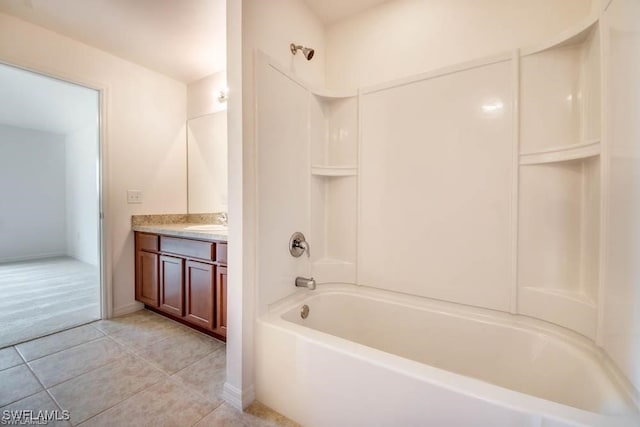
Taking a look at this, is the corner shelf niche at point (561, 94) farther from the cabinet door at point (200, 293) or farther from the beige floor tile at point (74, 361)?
the beige floor tile at point (74, 361)

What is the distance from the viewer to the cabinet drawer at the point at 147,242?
2.33 meters

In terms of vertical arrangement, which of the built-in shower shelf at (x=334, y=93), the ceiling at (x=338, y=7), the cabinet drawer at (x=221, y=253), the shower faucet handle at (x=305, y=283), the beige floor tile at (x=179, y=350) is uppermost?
the ceiling at (x=338, y=7)

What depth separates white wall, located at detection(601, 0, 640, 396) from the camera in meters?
0.86

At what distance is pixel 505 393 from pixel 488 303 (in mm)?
720

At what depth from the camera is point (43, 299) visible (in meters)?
2.73

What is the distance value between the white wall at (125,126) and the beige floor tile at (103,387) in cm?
98

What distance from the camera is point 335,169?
1.93m

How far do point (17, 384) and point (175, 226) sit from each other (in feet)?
4.54

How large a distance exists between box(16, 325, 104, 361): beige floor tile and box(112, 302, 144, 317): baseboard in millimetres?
233

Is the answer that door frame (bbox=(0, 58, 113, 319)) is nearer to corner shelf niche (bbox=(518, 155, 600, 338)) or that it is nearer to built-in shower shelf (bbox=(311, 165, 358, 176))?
built-in shower shelf (bbox=(311, 165, 358, 176))

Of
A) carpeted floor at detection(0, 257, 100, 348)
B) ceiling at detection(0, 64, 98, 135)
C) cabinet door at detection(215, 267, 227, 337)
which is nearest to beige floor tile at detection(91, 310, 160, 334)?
carpeted floor at detection(0, 257, 100, 348)

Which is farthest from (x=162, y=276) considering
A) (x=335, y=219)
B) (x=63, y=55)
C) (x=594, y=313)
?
(x=594, y=313)

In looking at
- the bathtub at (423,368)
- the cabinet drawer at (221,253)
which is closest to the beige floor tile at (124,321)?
the cabinet drawer at (221,253)

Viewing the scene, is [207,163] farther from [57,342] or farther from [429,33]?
[429,33]
